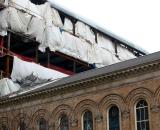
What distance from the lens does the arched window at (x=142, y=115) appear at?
26344 millimetres

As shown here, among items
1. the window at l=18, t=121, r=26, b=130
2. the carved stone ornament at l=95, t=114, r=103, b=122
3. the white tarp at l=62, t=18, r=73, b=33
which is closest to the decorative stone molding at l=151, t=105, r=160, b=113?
the carved stone ornament at l=95, t=114, r=103, b=122

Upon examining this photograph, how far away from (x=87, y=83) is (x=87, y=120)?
2.52 m

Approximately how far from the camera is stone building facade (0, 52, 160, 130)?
86.1ft

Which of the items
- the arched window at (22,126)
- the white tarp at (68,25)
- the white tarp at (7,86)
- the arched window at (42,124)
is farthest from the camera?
the white tarp at (68,25)

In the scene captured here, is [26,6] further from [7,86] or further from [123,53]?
[123,53]

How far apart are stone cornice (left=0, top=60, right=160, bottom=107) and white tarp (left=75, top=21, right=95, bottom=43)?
26493 mm

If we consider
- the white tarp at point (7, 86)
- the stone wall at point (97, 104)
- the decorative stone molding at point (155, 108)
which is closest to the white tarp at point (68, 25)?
the white tarp at point (7, 86)

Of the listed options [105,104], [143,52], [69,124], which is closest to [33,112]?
[69,124]

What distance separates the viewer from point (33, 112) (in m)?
33.2

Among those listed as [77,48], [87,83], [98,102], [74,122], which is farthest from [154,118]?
[77,48]

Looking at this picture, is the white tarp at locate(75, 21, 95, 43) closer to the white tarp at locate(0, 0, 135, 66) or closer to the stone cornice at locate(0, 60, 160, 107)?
the white tarp at locate(0, 0, 135, 66)

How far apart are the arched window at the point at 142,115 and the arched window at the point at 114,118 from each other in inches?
61.8

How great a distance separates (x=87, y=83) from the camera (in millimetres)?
29562

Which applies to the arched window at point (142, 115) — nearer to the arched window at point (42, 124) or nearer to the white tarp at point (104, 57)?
the arched window at point (42, 124)
